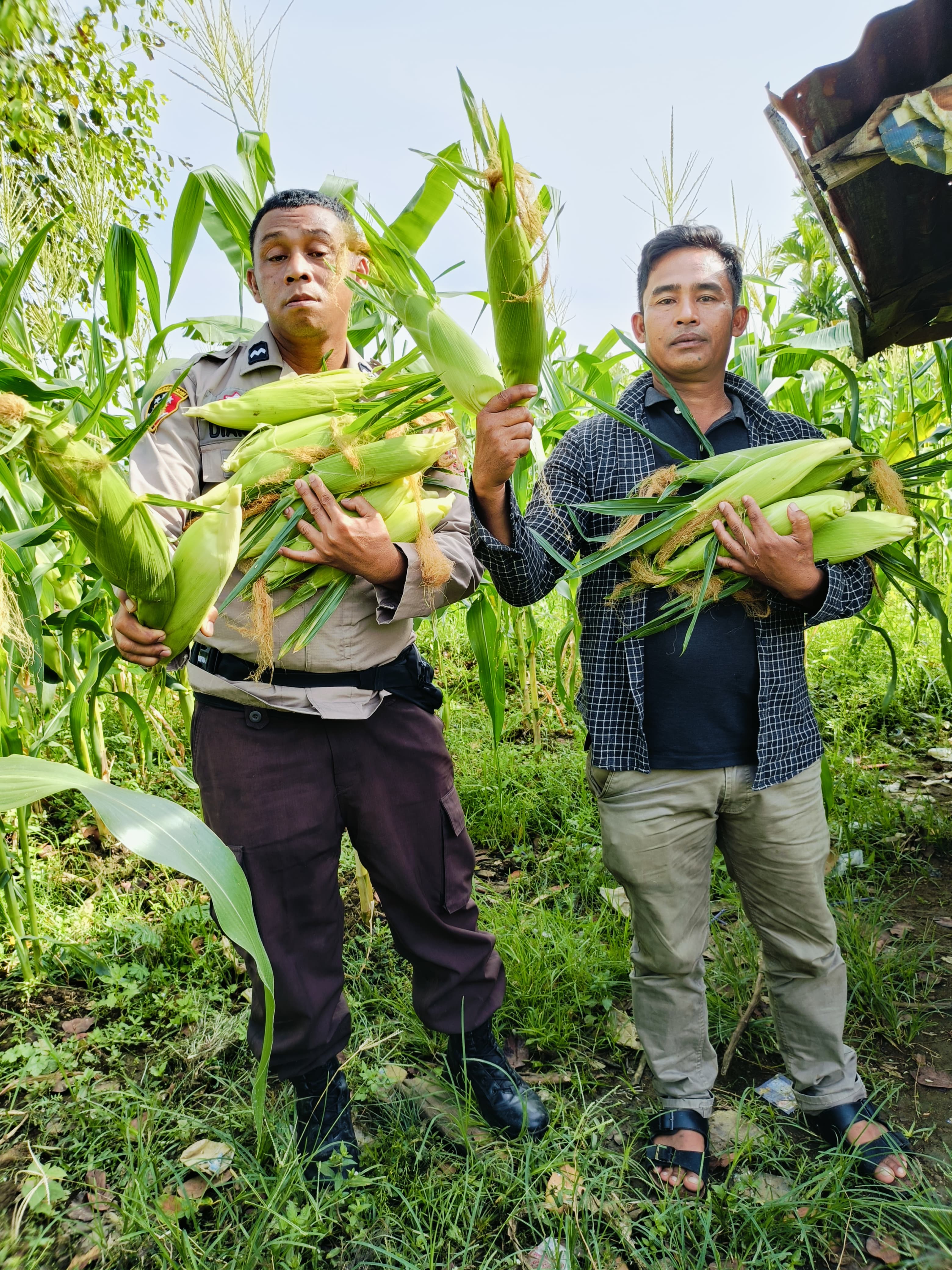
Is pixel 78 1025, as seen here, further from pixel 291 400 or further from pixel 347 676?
pixel 291 400

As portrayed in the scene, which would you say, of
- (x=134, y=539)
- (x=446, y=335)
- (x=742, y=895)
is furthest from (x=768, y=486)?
(x=134, y=539)

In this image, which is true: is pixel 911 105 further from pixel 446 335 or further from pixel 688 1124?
pixel 688 1124

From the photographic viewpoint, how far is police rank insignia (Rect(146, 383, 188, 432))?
5.46ft

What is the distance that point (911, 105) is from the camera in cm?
118

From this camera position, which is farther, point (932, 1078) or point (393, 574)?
point (932, 1078)

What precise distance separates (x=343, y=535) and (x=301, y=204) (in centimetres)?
79

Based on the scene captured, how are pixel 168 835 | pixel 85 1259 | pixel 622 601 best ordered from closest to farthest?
pixel 168 835
pixel 85 1259
pixel 622 601

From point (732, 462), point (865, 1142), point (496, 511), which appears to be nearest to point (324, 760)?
point (496, 511)

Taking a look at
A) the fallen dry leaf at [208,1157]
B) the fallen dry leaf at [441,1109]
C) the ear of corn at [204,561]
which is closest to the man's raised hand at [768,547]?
the ear of corn at [204,561]

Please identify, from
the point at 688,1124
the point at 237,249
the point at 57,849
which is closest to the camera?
the point at 688,1124

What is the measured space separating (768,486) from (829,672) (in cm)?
290

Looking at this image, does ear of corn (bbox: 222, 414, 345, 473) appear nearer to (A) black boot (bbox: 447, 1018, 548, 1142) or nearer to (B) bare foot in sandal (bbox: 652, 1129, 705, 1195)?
(A) black boot (bbox: 447, 1018, 548, 1142)

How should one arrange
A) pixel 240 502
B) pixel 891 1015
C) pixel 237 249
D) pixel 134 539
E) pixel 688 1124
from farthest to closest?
pixel 237 249, pixel 891 1015, pixel 688 1124, pixel 240 502, pixel 134 539

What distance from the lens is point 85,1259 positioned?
1554 mm
